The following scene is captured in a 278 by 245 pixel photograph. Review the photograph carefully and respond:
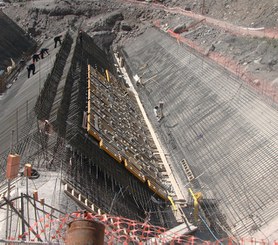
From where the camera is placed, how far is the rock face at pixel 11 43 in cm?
3731

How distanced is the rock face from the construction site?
6.78 ft

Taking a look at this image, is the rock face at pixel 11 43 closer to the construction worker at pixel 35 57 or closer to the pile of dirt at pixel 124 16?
the pile of dirt at pixel 124 16

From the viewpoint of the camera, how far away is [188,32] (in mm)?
37531

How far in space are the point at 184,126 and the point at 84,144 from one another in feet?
25.8

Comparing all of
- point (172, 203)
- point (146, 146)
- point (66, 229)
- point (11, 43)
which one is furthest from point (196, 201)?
point (11, 43)

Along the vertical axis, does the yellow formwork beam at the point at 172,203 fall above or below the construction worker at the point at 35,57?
below

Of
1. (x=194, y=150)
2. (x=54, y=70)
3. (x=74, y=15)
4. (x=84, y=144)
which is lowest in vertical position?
(x=84, y=144)

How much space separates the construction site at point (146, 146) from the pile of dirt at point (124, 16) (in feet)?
6.50

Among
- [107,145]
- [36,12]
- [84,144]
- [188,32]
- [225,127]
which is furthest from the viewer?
[36,12]

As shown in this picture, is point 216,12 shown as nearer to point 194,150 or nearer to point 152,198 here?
point 194,150

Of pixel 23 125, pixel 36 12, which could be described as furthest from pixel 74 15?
pixel 23 125

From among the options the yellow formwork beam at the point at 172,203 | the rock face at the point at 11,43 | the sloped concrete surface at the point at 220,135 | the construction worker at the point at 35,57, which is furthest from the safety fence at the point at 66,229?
the rock face at the point at 11,43

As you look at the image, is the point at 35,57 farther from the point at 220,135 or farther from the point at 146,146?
the point at 220,135

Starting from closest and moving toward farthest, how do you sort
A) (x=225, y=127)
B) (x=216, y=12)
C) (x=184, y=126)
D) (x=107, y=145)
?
(x=107, y=145)
(x=225, y=127)
(x=184, y=126)
(x=216, y=12)
